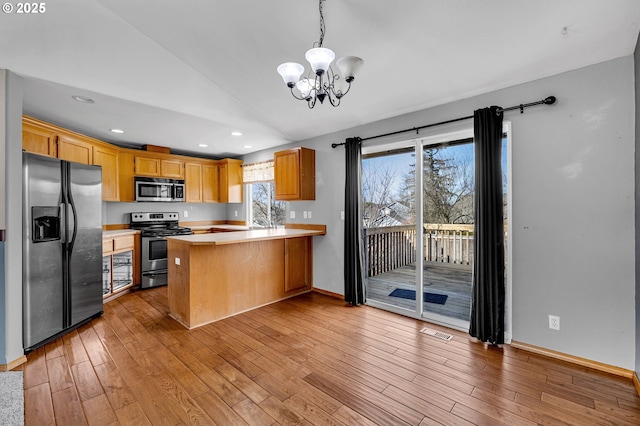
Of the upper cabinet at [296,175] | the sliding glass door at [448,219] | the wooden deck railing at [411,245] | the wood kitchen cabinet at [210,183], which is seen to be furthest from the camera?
the wood kitchen cabinet at [210,183]

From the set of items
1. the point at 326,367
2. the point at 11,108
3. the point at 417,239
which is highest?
the point at 11,108

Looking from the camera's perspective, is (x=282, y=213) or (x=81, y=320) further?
(x=282, y=213)

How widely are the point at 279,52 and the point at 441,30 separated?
1333 millimetres

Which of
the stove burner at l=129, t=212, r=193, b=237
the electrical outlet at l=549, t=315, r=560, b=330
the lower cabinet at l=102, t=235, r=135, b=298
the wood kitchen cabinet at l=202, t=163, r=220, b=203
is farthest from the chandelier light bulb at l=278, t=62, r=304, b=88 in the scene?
the wood kitchen cabinet at l=202, t=163, r=220, b=203

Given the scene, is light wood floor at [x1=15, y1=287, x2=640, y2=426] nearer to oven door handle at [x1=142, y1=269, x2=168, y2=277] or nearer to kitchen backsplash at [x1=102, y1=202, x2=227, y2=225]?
oven door handle at [x1=142, y1=269, x2=168, y2=277]

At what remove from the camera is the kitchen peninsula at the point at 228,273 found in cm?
308

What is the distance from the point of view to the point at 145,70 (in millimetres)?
2682

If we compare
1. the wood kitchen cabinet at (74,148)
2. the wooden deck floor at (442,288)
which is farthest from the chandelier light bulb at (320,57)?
the wood kitchen cabinet at (74,148)

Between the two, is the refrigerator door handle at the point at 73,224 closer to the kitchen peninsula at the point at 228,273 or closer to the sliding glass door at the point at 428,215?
the kitchen peninsula at the point at 228,273

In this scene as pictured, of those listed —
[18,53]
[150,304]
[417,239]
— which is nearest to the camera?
[18,53]

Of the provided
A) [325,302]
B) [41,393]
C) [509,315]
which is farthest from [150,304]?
[509,315]

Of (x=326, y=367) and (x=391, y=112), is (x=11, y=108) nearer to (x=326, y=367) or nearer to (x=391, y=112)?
(x=326, y=367)

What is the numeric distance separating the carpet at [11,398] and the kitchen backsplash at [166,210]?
3.12m

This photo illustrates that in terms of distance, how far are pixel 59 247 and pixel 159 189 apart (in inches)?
92.9
